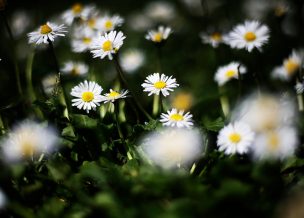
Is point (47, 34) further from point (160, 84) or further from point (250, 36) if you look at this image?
point (250, 36)

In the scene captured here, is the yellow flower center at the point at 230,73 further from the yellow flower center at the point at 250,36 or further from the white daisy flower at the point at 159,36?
the white daisy flower at the point at 159,36

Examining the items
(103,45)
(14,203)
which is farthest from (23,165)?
(103,45)

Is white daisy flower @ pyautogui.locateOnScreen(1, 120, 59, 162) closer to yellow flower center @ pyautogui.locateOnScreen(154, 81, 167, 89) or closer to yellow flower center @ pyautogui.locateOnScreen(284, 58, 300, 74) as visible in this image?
yellow flower center @ pyautogui.locateOnScreen(154, 81, 167, 89)

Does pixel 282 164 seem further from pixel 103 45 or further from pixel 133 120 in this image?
pixel 103 45

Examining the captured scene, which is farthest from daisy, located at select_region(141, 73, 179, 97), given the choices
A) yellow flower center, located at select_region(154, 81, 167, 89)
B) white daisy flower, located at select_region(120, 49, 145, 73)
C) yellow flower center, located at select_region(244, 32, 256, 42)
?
white daisy flower, located at select_region(120, 49, 145, 73)

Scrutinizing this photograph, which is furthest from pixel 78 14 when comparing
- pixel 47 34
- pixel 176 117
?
pixel 176 117

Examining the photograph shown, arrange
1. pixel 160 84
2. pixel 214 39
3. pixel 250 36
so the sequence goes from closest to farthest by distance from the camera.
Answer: pixel 160 84, pixel 250 36, pixel 214 39
